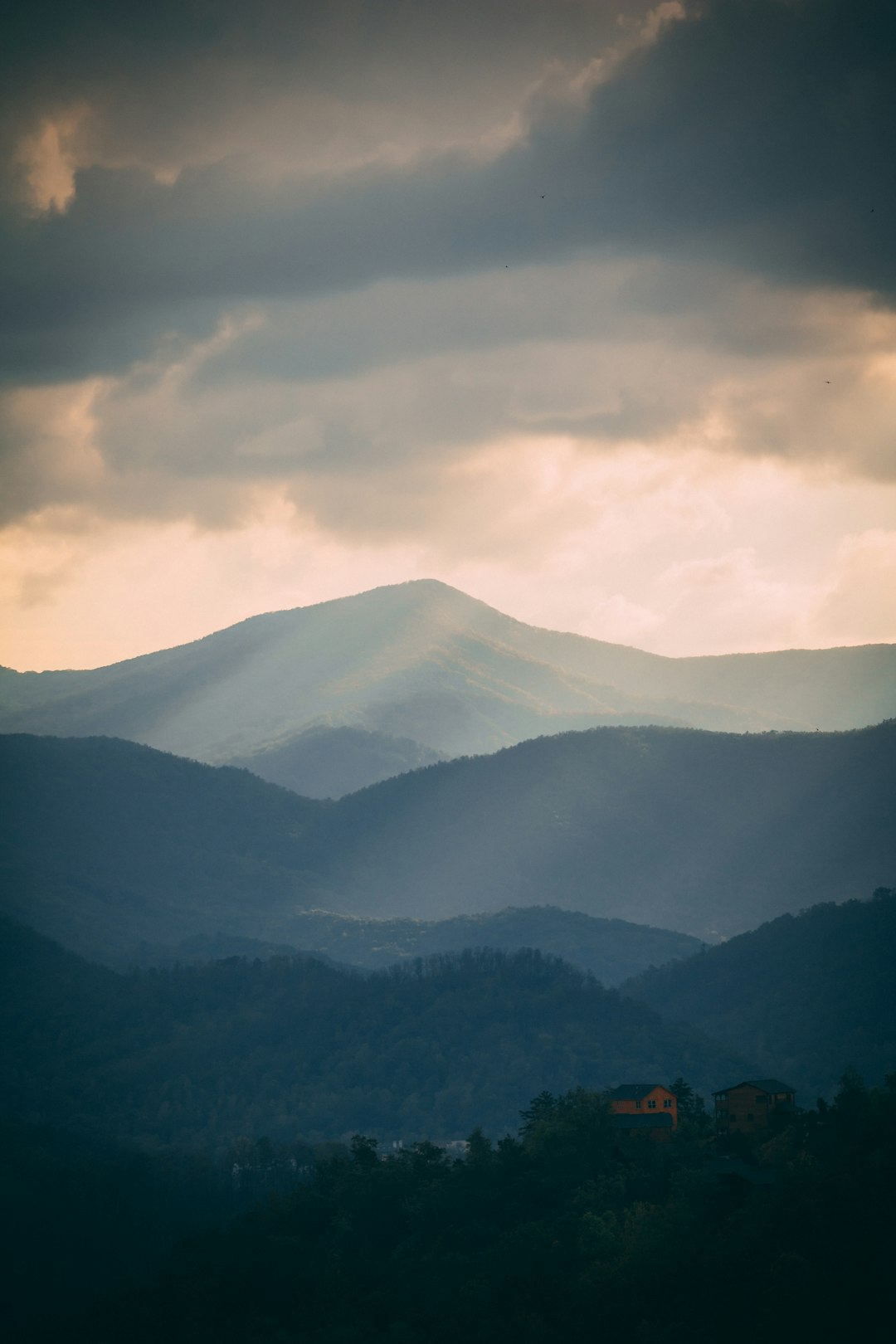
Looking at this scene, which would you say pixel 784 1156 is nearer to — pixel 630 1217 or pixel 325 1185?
pixel 630 1217

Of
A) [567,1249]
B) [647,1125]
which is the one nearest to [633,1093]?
[647,1125]

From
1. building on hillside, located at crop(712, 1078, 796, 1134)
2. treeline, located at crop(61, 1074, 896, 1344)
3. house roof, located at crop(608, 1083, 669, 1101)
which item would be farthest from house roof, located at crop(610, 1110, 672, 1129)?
building on hillside, located at crop(712, 1078, 796, 1134)

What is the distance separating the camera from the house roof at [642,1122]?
147000 mm

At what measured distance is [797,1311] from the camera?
111 m

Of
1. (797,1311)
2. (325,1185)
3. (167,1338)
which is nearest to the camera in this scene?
(797,1311)

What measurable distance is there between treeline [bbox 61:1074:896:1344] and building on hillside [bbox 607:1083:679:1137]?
5.33 feet

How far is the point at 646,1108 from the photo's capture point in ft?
489

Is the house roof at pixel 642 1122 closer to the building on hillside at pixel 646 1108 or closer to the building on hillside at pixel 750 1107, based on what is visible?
the building on hillside at pixel 646 1108

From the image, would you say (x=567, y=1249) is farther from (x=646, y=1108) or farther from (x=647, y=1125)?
(x=646, y=1108)

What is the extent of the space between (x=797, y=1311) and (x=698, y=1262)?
1102 centimetres

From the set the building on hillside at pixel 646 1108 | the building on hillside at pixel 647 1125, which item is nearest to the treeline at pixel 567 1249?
the building on hillside at pixel 647 1125

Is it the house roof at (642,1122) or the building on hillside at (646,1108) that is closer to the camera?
the house roof at (642,1122)

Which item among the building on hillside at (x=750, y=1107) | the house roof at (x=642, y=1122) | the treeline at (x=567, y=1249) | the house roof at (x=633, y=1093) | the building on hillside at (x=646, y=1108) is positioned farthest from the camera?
the house roof at (x=633, y=1093)

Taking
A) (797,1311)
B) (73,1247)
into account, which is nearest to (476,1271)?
(797,1311)
